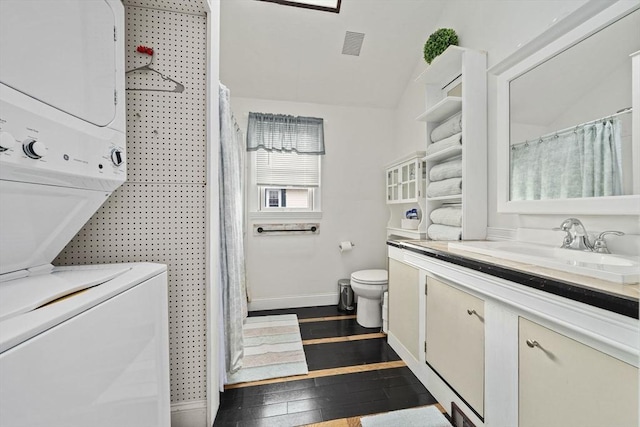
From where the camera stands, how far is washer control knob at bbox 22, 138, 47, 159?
0.61 m

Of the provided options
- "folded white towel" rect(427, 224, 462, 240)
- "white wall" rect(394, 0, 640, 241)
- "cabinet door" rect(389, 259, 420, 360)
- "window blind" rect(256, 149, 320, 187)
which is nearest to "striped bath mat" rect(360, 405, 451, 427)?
Answer: "cabinet door" rect(389, 259, 420, 360)

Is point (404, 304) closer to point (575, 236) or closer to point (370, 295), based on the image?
point (370, 295)

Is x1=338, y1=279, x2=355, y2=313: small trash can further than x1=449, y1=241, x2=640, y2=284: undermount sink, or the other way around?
x1=338, y1=279, x2=355, y2=313: small trash can

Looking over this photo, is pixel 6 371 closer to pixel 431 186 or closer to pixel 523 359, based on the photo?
pixel 523 359

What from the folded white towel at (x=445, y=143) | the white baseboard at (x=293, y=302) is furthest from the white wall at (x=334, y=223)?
the folded white towel at (x=445, y=143)

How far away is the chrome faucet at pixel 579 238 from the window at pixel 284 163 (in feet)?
6.88

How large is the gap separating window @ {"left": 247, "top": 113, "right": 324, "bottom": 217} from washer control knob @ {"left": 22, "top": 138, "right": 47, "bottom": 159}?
2.08m

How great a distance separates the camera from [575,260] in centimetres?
106

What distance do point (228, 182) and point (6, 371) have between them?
4.20 ft

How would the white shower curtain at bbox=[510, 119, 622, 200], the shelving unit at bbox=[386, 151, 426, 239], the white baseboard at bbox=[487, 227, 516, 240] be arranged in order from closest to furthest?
the white shower curtain at bbox=[510, 119, 622, 200] < the white baseboard at bbox=[487, 227, 516, 240] < the shelving unit at bbox=[386, 151, 426, 239]

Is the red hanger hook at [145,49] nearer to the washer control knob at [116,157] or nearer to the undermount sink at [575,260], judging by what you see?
the washer control knob at [116,157]

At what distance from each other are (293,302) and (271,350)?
0.87m

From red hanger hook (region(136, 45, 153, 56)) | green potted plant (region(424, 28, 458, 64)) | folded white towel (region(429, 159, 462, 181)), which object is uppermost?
green potted plant (region(424, 28, 458, 64))

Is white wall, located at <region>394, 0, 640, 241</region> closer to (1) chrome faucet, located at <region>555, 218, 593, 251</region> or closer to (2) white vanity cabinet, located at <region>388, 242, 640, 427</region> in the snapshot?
(1) chrome faucet, located at <region>555, 218, 593, 251</region>
